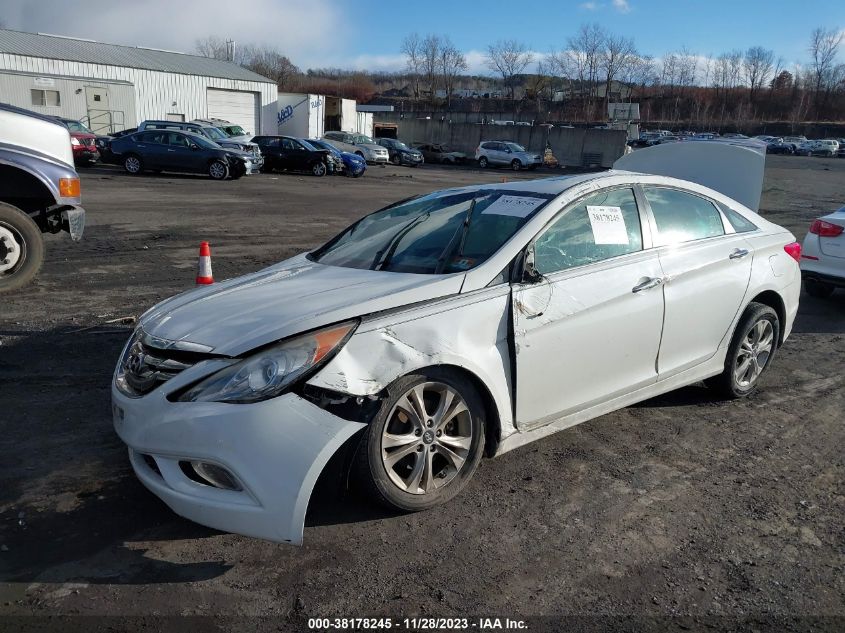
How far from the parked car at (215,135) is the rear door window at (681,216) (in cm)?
2354

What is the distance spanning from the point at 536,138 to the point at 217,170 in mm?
30914

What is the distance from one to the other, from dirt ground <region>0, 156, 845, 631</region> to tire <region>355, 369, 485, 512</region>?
156 millimetres

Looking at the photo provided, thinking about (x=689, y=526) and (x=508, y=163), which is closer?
(x=689, y=526)

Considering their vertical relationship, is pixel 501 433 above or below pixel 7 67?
below

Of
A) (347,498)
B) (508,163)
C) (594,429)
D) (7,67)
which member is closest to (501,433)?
(347,498)

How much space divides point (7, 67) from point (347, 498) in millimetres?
43159

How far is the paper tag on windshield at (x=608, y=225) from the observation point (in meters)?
4.34

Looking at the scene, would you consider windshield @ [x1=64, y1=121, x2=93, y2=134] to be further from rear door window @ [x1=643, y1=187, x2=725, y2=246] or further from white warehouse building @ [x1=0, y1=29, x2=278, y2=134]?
rear door window @ [x1=643, y1=187, x2=725, y2=246]

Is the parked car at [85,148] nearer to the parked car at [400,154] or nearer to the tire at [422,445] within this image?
the parked car at [400,154]

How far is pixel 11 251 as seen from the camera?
25.5 feet

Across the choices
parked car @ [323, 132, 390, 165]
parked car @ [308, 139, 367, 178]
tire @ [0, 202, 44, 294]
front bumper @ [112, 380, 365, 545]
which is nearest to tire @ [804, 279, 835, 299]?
front bumper @ [112, 380, 365, 545]

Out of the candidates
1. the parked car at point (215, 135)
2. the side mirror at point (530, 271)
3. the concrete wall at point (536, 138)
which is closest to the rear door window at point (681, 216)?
the side mirror at point (530, 271)

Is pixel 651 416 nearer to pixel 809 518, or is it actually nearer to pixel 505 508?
pixel 809 518

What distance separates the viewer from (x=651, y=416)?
4.95 meters
